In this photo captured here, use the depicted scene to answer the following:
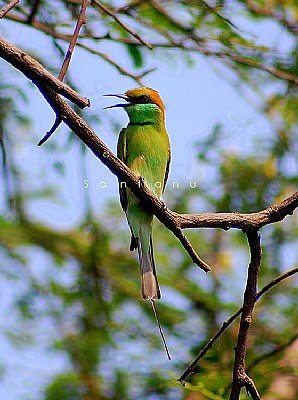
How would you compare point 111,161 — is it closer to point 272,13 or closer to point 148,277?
point 148,277

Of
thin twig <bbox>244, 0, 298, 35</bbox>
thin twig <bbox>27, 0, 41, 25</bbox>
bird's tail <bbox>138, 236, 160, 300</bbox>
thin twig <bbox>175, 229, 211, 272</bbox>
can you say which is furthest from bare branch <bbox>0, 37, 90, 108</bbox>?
thin twig <bbox>244, 0, 298, 35</bbox>

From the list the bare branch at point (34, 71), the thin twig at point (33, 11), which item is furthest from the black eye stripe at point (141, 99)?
the bare branch at point (34, 71)

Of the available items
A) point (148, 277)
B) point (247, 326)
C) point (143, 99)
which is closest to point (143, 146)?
point (143, 99)

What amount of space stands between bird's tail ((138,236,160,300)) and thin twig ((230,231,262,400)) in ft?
1.39

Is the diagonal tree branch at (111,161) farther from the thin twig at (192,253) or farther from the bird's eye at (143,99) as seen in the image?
the bird's eye at (143,99)

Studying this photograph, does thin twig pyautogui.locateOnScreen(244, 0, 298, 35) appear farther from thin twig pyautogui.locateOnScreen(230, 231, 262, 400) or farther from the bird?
thin twig pyautogui.locateOnScreen(230, 231, 262, 400)

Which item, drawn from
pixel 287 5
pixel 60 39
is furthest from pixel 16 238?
pixel 287 5

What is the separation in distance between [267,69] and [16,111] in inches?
41.9

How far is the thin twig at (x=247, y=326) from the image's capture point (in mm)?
1611

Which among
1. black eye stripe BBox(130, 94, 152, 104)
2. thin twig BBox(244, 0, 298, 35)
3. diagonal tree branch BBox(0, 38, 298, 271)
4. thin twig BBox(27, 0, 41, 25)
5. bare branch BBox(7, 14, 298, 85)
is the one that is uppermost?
thin twig BBox(244, 0, 298, 35)

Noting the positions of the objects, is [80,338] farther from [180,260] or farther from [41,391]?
[180,260]

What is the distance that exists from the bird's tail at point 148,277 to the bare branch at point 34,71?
2.55 ft

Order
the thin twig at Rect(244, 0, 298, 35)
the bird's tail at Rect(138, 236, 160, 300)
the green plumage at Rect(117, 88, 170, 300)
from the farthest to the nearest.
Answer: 1. the thin twig at Rect(244, 0, 298, 35)
2. the green plumage at Rect(117, 88, 170, 300)
3. the bird's tail at Rect(138, 236, 160, 300)

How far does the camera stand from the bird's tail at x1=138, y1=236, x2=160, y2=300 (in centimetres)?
215
